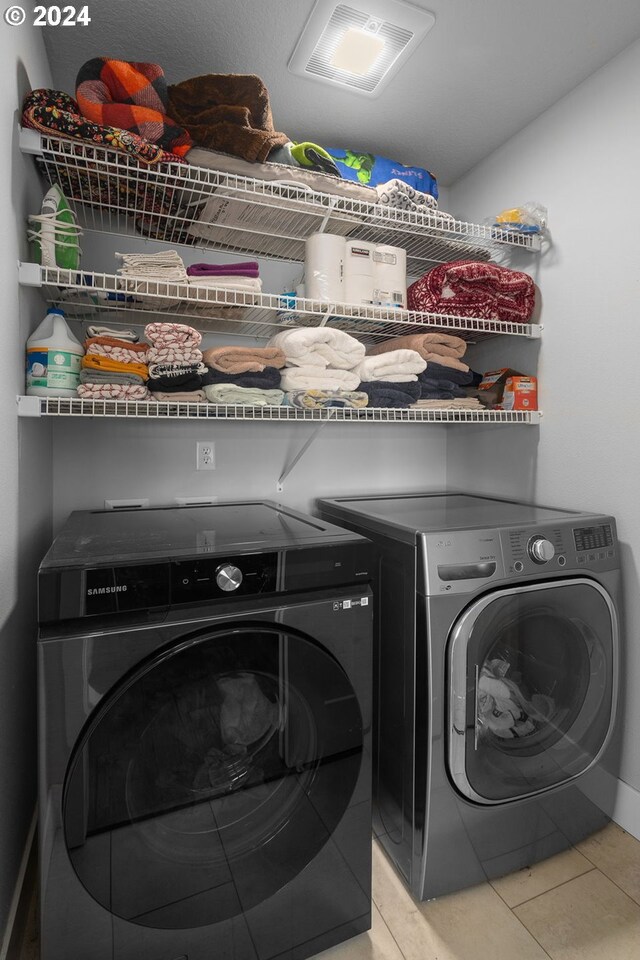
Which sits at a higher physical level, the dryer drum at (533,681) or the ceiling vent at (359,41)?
the ceiling vent at (359,41)

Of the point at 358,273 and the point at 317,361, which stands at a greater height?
the point at 358,273

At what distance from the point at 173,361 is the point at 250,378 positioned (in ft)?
0.77

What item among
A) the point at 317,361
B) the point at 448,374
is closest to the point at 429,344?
the point at 448,374

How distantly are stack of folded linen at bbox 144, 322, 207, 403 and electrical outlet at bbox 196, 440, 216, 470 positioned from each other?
43cm

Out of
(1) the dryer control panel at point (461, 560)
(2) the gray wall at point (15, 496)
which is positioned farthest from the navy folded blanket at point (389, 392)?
(2) the gray wall at point (15, 496)

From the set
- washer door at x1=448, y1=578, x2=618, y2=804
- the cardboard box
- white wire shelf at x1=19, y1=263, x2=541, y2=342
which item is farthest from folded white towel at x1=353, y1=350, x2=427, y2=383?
washer door at x1=448, y1=578, x2=618, y2=804

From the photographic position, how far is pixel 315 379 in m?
1.65

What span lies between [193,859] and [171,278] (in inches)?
56.1

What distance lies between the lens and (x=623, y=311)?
1.60 metres

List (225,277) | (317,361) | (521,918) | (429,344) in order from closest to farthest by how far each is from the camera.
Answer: (521,918), (225,277), (317,361), (429,344)

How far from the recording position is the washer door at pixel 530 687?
4.32 feet

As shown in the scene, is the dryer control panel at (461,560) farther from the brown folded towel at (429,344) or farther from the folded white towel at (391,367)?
the brown folded towel at (429,344)

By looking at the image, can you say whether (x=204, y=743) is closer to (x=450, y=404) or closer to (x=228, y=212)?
(x=450, y=404)

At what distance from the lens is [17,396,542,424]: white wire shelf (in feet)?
4.31
